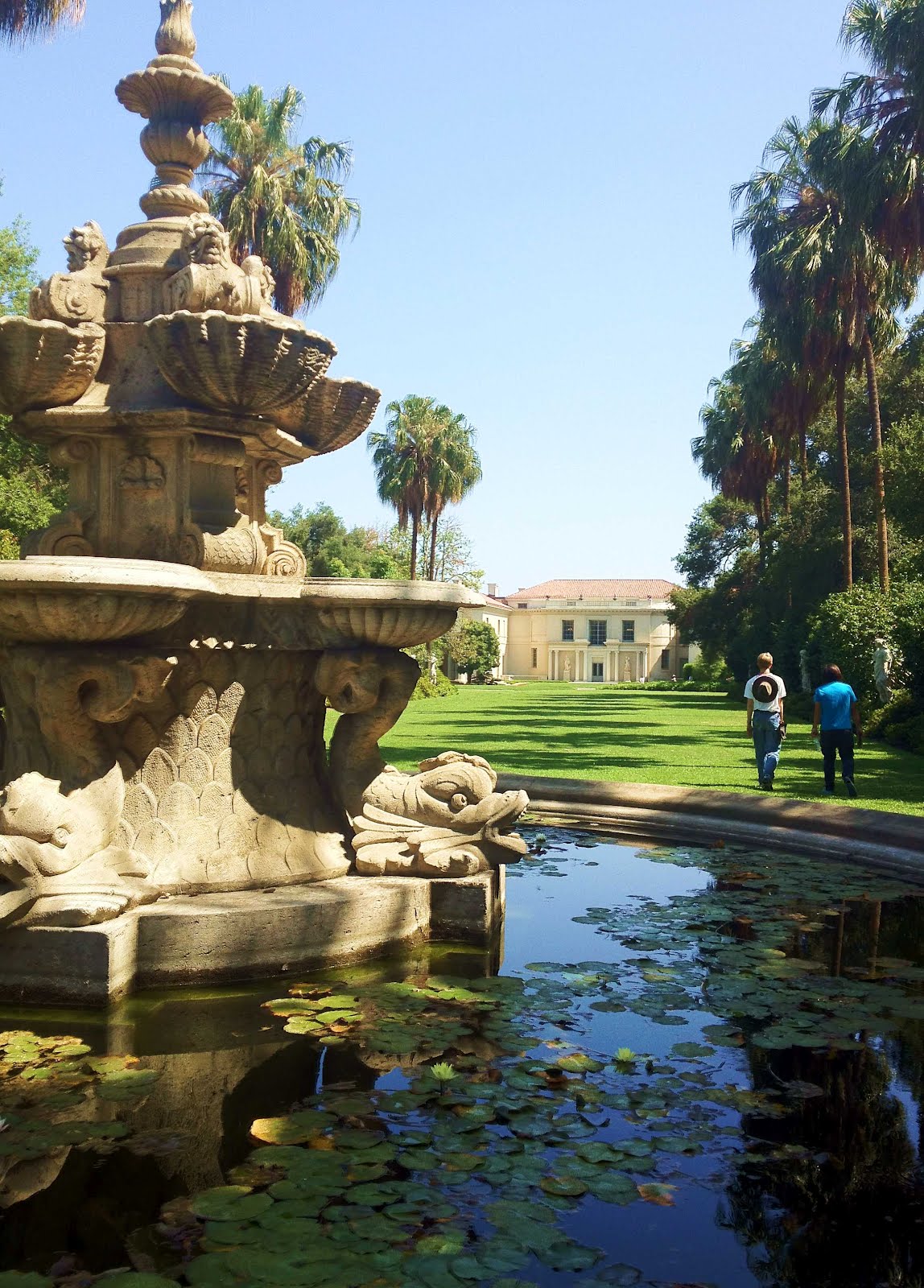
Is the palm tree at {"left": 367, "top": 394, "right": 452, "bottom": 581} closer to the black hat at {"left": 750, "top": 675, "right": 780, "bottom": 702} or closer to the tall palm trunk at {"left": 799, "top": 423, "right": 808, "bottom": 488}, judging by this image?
the tall palm trunk at {"left": 799, "top": 423, "right": 808, "bottom": 488}

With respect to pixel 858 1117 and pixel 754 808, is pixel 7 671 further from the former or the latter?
pixel 754 808

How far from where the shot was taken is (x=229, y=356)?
193 inches

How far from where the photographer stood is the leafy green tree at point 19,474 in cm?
2081

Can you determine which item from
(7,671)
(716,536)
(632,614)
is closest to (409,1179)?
(7,671)

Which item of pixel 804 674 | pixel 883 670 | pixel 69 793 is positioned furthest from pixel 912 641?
pixel 69 793

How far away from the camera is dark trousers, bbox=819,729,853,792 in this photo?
35.2 ft

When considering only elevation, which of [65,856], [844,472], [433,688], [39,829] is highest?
[844,472]

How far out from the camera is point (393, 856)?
200 inches

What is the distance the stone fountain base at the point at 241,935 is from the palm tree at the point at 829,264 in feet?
61.6

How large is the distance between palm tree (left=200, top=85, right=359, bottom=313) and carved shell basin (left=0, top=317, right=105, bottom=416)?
22.1 meters

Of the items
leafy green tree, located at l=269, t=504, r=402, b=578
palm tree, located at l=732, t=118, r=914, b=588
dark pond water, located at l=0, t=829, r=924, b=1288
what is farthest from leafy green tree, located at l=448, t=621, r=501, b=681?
dark pond water, located at l=0, t=829, r=924, b=1288

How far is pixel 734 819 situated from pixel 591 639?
3302 inches

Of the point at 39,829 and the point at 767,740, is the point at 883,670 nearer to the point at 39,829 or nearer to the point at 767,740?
the point at 767,740

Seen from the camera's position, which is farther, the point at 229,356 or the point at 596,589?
the point at 596,589
